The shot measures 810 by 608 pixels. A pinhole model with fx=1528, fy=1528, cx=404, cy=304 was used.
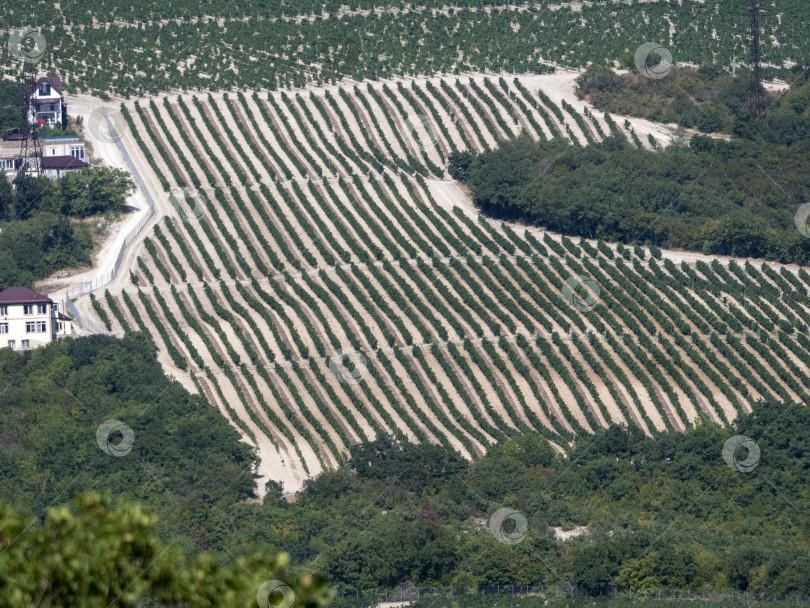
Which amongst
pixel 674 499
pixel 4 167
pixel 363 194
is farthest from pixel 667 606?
pixel 4 167

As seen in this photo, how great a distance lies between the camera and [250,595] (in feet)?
88.0

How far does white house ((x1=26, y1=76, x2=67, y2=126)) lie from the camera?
11719 cm

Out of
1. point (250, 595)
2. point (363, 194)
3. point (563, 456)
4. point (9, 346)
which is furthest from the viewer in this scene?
point (363, 194)

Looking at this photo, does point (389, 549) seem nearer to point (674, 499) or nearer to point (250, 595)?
point (674, 499)

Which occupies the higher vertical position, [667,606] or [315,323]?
[315,323]

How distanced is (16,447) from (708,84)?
7777 centimetres
